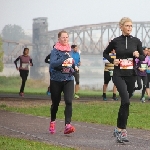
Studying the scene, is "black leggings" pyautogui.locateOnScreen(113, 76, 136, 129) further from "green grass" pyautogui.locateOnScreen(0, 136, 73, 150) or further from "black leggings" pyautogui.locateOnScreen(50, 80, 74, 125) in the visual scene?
"green grass" pyautogui.locateOnScreen(0, 136, 73, 150)

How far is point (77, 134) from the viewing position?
33.8 ft

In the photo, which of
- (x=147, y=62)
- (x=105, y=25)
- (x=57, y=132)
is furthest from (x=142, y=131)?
(x=105, y=25)

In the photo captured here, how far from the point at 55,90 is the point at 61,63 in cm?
50

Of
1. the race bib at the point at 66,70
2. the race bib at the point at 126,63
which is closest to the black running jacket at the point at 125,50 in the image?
the race bib at the point at 126,63

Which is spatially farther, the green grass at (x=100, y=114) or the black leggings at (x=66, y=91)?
the green grass at (x=100, y=114)

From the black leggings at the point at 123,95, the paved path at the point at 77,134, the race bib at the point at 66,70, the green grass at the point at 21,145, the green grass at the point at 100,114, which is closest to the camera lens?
the green grass at the point at 21,145

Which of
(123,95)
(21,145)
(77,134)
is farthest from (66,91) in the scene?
(21,145)

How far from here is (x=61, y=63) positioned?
10281 millimetres

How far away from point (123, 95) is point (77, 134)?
1.32 m

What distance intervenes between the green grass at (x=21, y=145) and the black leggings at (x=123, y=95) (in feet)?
4.55

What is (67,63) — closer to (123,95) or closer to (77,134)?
(77,134)

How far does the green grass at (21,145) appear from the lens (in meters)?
8.26

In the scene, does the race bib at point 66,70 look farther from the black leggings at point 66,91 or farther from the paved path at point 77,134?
the paved path at point 77,134

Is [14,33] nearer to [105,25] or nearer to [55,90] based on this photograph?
[105,25]
